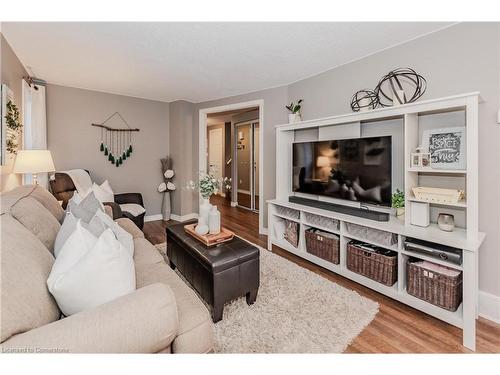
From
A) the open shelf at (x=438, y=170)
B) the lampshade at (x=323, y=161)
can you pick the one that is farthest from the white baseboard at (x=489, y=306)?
the lampshade at (x=323, y=161)

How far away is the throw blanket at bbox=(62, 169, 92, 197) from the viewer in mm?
3381

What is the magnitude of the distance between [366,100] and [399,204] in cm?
110

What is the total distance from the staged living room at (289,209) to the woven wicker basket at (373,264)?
16 millimetres

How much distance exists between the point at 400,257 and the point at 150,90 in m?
4.08

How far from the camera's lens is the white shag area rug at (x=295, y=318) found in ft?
5.11

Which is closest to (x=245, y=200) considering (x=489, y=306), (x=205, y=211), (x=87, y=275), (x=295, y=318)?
(x=205, y=211)

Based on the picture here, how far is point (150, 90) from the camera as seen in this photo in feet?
12.9

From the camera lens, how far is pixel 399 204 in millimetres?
2262

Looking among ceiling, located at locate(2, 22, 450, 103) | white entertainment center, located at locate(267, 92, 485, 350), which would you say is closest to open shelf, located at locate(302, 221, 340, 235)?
white entertainment center, located at locate(267, 92, 485, 350)

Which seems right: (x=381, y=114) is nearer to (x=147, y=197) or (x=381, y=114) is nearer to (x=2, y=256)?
(x=2, y=256)

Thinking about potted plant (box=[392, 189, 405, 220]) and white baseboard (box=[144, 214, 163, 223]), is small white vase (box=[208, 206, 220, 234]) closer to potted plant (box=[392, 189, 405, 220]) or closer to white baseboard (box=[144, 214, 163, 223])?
potted plant (box=[392, 189, 405, 220])
